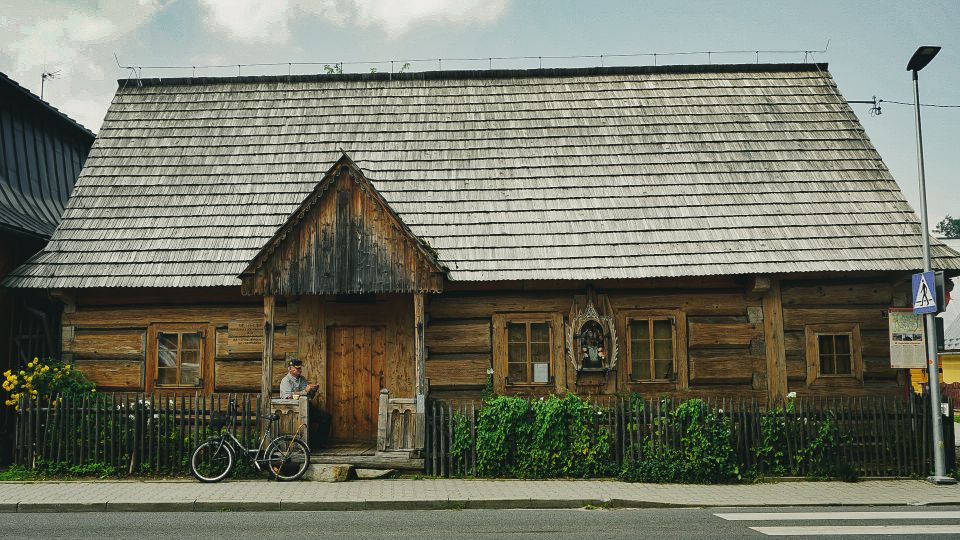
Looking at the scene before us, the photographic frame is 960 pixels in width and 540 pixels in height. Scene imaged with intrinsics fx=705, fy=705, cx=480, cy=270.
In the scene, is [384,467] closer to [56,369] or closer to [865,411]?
[56,369]

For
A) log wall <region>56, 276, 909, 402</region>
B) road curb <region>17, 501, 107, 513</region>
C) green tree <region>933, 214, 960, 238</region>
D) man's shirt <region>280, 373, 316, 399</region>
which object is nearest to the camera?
road curb <region>17, 501, 107, 513</region>

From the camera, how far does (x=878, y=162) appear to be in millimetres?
14047

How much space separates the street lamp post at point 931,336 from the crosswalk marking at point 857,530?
9.12 ft

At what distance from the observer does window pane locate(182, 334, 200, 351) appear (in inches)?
497

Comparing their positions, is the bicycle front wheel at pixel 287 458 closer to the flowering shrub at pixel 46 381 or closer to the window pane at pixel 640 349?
the flowering shrub at pixel 46 381

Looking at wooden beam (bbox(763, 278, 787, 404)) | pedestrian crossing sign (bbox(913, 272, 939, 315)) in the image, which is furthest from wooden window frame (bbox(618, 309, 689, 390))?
pedestrian crossing sign (bbox(913, 272, 939, 315))

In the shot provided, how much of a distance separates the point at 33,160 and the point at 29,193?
1041mm

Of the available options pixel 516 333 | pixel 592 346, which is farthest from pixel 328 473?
pixel 592 346

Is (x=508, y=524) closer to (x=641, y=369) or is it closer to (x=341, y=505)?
(x=341, y=505)

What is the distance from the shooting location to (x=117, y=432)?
36.1 ft

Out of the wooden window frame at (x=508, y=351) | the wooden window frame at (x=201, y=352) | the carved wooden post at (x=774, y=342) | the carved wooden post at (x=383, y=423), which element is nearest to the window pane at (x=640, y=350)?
the wooden window frame at (x=508, y=351)

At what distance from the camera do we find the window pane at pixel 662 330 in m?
12.4

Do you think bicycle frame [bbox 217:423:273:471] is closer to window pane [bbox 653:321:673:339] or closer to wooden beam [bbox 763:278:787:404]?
window pane [bbox 653:321:673:339]

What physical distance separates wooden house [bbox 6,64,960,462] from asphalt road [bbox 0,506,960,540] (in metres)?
2.69
